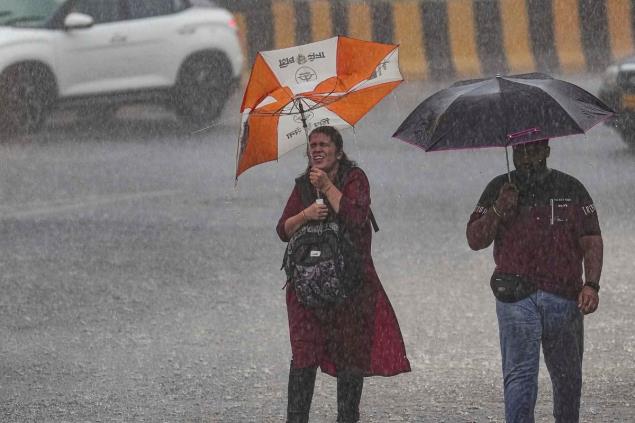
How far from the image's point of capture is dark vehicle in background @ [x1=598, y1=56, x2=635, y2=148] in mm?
14086

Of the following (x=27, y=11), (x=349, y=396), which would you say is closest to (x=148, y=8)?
(x=27, y=11)

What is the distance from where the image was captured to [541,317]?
5.73m

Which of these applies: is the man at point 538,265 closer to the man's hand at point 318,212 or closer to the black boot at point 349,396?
the man's hand at point 318,212

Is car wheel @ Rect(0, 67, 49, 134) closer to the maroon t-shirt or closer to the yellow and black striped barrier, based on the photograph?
the yellow and black striped barrier

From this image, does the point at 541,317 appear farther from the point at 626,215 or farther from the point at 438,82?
the point at 438,82

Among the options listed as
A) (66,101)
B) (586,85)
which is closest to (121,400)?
(66,101)

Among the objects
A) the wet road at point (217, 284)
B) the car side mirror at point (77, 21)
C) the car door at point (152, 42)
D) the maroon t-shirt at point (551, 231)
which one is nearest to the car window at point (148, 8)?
the car door at point (152, 42)

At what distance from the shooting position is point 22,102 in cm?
1600

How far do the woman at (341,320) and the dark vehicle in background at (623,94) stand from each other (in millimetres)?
8193

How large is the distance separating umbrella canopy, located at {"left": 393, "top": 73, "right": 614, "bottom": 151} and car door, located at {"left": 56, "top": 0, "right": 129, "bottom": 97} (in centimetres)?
1079

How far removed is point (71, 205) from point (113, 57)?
4.16m

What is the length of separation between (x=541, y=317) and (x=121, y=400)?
2352mm

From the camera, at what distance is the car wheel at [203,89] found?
16609mm

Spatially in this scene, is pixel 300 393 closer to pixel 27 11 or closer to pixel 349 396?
pixel 349 396
